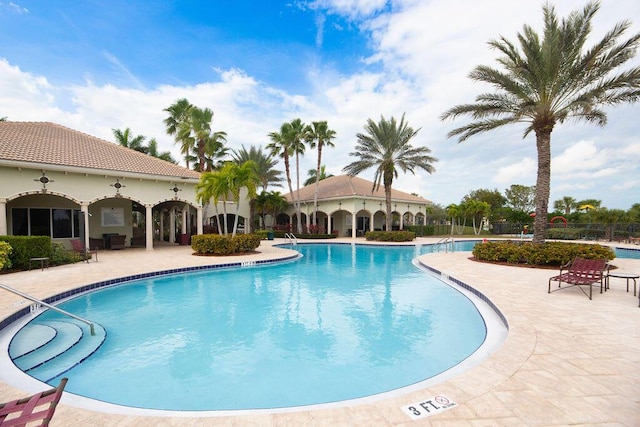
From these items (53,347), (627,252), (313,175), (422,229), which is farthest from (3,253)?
(313,175)

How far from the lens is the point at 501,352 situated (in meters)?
4.18

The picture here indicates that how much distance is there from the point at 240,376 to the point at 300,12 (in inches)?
673

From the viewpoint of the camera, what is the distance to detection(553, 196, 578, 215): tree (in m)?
52.5

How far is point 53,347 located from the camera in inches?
197

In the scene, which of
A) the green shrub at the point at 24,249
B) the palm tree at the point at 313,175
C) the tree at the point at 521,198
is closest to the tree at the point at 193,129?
the green shrub at the point at 24,249

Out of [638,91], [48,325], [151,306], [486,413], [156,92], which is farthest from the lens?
[156,92]

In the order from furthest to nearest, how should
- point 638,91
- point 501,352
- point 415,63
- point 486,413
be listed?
point 415,63
point 638,91
point 501,352
point 486,413

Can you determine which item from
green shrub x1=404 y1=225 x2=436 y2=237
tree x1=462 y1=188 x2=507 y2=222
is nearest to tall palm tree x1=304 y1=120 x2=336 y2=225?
green shrub x1=404 y1=225 x2=436 y2=237

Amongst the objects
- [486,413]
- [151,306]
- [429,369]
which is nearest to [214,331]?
[151,306]

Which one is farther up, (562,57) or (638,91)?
(562,57)

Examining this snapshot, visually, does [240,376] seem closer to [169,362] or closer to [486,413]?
[169,362]

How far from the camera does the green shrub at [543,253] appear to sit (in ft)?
38.0

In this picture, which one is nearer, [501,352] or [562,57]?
[501,352]

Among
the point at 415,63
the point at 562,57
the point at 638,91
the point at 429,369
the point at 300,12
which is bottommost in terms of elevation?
the point at 429,369
